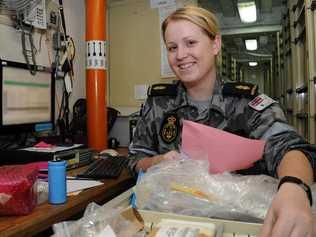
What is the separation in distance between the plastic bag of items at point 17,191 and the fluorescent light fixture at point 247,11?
3.65 meters

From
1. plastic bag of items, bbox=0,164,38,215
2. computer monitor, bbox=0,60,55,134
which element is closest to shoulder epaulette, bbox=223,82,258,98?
plastic bag of items, bbox=0,164,38,215

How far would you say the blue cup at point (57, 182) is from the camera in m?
0.97

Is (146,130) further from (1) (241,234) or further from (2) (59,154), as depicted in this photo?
(1) (241,234)

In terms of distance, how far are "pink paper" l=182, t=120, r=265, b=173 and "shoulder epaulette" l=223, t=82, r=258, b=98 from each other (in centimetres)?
26

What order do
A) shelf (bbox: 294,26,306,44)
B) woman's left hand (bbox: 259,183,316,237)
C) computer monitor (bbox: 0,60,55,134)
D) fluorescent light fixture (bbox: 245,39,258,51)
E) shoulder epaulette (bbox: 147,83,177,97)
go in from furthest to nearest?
fluorescent light fixture (bbox: 245,39,258,51)
shelf (bbox: 294,26,306,44)
computer monitor (bbox: 0,60,55,134)
shoulder epaulette (bbox: 147,83,177,97)
woman's left hand (bbox: 259,183,316,237)

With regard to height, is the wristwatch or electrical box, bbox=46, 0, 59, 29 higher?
electrical box, bbox=46, 0, 59, 29

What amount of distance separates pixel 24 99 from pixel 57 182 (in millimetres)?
847

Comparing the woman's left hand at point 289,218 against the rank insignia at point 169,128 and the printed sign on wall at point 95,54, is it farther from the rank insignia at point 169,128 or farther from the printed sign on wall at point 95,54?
the printed sign on wall at point 95,54

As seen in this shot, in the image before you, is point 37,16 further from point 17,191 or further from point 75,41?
point 17,191

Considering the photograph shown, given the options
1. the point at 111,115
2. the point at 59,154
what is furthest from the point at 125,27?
the point at 59,154

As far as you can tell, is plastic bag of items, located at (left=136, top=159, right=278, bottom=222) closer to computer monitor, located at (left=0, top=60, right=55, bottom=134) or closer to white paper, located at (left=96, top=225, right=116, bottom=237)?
white paper, located at (left=96, top=225, right=116, bottom=237)

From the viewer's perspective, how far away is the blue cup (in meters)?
Result: 0.97

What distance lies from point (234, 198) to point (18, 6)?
151 centimetres

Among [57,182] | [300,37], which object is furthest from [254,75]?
[57,182]
